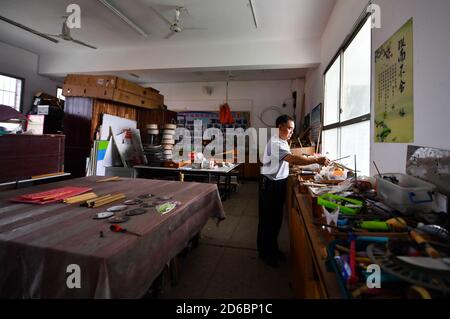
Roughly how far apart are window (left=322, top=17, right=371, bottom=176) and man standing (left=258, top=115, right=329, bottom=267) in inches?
17.5

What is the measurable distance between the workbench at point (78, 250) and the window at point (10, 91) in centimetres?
513

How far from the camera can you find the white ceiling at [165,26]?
10.4 ft

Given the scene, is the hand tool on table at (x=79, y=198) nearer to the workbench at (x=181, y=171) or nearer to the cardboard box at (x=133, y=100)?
the workbench at (x=181, y=171)

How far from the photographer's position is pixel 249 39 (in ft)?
13.8

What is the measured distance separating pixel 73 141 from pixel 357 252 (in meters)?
5.39

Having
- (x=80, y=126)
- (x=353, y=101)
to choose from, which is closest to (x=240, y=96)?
(x=80, y=126)

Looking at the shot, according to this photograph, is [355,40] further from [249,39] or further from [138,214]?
[138,214]

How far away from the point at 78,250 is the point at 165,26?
3.93 m

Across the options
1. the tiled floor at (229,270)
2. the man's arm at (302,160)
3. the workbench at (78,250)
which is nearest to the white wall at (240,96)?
the tiled floor at (229,270)

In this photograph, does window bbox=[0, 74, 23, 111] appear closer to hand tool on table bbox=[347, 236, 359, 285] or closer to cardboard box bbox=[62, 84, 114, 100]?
cardboard box bbox=[62, 84, 114, 100]

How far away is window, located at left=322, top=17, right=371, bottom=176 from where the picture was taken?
6.74ft

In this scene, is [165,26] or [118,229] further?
[165,26]

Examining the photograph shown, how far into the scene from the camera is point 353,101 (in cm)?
246

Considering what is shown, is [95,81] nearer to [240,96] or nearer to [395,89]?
[240,96]
